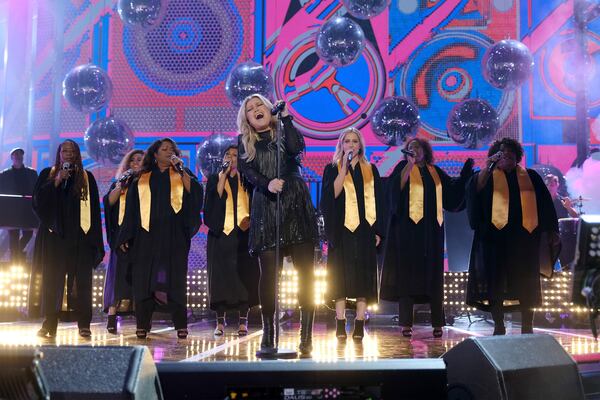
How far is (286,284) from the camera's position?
7.66 metres

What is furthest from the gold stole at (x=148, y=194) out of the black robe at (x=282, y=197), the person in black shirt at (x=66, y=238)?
the black robe at (x=282, y=197)

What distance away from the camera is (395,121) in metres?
8.75

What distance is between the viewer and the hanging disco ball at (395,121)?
877 centimetres

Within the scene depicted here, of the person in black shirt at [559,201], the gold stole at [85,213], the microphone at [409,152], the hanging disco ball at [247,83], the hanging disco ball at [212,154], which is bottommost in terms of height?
the gold stole at [85,213]

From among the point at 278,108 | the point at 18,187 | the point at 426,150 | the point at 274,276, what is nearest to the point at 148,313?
the point at 274,276

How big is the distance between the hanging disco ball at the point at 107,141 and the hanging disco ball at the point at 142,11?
A: 1.40 meters

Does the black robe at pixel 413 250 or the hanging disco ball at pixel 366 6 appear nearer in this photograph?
the black robe at pixel 413 250

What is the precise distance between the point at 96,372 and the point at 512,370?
163 centimetres

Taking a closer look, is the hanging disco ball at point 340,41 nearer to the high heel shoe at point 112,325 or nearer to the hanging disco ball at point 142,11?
the hanging disco ball at point 142,11

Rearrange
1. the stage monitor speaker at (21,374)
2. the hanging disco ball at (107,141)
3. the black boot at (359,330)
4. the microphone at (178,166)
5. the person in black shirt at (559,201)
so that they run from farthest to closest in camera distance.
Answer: the hanging disco ball at (107,141), the person in black shirt at (559,201), the microphone at (178,166), the black boot at (359,330), the stage monitor speaker at (21,374)

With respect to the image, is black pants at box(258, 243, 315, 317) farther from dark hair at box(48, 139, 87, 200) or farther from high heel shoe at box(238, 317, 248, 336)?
dark hair at box(48, 139, 87, 200)

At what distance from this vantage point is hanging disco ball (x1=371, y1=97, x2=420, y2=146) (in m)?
8.77

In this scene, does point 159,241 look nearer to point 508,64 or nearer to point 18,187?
point 18,187

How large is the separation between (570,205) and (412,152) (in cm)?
315
